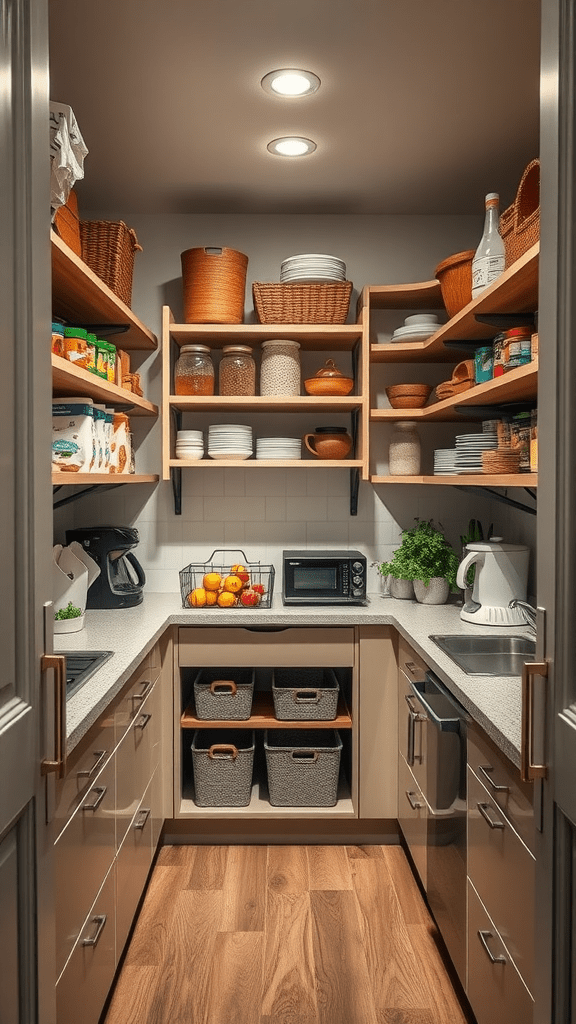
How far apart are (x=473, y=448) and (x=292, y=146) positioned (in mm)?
1228

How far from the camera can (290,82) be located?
2.36m

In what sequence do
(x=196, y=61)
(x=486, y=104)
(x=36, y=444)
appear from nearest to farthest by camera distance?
(x=36, y=444)
(x=196, y=61)
(x=486, y=104)

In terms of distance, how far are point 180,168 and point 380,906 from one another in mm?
2685

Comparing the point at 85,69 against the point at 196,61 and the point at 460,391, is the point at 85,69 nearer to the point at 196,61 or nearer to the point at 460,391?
the point at 196,61

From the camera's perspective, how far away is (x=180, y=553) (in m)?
3.58

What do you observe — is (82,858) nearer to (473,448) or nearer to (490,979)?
(490,979)

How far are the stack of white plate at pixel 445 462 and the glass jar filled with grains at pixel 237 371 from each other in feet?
2.64

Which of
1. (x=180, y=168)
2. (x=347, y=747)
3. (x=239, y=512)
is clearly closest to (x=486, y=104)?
(x=180, y=168)

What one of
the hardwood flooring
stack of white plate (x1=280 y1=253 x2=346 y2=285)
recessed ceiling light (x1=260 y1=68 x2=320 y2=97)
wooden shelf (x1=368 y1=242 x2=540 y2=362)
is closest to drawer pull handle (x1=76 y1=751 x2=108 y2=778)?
the hardwood flooring

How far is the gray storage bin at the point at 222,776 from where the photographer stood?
2.99 m

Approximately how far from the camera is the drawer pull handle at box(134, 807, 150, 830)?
93.4 inches

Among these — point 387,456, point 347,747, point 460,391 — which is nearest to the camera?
point 460,391

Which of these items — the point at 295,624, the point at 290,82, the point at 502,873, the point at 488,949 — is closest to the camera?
the point at 502,873

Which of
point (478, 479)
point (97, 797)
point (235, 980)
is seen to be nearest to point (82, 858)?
point (97, 797)
